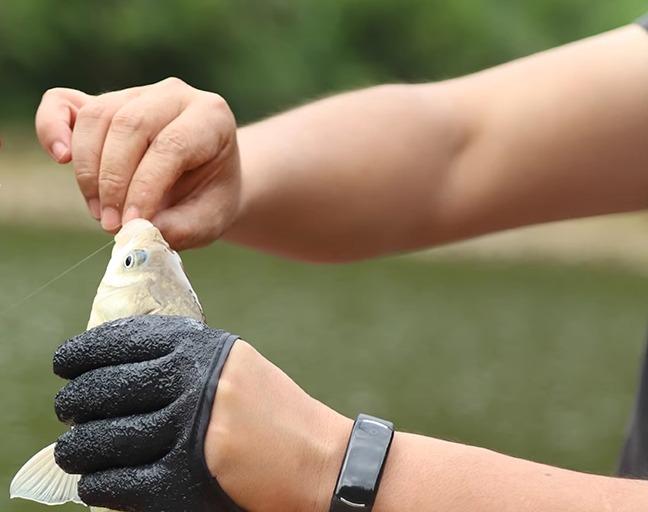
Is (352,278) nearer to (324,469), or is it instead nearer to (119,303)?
(119,303)

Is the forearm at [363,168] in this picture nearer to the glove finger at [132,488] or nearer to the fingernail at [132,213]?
the fingernail at [132,213]

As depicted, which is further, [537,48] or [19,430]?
[537,48]

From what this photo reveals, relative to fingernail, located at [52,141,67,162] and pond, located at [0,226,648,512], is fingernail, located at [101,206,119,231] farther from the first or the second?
pond, located at [0,226,648,512]

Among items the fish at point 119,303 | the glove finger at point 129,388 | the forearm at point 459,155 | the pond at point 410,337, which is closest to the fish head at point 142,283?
the fish at point 119,303

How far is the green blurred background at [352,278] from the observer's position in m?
8.86

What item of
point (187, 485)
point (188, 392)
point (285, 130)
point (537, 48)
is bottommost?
point (187, 485)

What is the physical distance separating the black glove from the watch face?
18cm

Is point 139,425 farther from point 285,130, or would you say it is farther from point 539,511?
point 285,130

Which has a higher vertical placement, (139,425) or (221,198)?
(221,198)

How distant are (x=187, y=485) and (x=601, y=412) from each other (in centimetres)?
792

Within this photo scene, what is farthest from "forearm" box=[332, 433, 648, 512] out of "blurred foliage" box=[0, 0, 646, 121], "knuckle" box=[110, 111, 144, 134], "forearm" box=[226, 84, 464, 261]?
"blurred foliage" box=[0, 0, 646, 121]

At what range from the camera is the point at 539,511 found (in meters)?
1.98

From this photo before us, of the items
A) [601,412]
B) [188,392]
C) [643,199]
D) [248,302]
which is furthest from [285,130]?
[248,302]

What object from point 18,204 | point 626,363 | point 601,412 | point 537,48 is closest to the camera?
point 601,412
